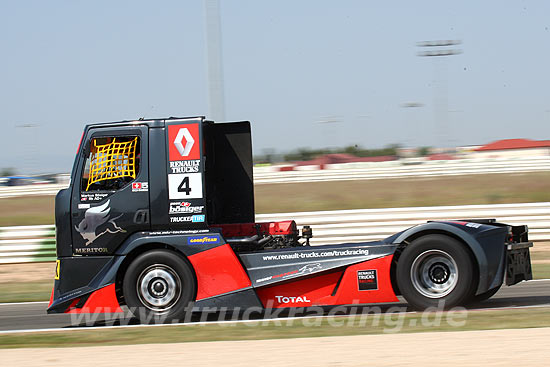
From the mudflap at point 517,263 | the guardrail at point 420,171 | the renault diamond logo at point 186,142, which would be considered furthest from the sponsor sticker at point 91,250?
the guardrail at point 420,171

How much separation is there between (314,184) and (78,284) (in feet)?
76.7

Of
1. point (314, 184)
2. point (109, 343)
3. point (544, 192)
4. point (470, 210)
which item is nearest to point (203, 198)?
point (109, 343)

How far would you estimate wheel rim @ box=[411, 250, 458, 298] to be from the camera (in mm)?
7973

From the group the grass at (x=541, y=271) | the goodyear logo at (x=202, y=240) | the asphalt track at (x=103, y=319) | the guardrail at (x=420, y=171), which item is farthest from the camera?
the guardrail at (x=420, y=171)

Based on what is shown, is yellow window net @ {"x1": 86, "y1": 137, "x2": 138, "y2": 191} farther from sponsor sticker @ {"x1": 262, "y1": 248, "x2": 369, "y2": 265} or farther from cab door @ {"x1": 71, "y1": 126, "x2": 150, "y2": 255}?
sponsor sticker @ {"x1": 262, "y1": 248, "x2": 369, "y2": 265}

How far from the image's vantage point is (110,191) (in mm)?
8461

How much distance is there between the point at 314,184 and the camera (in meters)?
31.5

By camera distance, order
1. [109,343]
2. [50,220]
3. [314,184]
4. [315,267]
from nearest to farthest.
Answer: [109,343], [315,267], [50,220], [314,184]

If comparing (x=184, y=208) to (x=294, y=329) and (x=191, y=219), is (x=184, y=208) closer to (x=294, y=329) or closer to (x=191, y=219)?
(x=191, y=219)

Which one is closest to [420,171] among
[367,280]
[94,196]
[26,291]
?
[26,291]

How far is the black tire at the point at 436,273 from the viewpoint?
311 inches

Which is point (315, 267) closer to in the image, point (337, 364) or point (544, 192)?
point (337, 364)

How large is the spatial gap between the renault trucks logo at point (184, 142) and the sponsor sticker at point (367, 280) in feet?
7.78

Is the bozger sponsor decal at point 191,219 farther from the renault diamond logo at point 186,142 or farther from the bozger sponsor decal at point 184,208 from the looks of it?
the renault diamond logo at point 186,142
